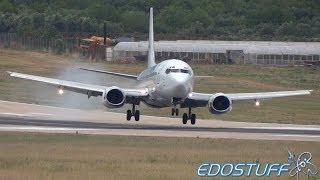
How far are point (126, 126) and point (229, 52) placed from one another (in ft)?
247

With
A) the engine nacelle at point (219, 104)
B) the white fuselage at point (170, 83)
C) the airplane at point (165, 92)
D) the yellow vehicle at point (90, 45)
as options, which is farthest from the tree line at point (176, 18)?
the engine nacelle at point (219, 104)

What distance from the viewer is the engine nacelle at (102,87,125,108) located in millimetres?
64250

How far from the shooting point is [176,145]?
51125mm

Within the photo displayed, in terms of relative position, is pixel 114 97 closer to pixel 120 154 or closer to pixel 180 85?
pixel 180 85

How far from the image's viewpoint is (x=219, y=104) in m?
65.4

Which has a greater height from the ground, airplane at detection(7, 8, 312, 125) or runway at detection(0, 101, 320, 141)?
airplane at detection(7, 8, 312, 125)

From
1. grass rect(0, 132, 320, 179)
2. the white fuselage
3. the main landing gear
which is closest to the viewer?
grass rect(0, 132, 320, 179)

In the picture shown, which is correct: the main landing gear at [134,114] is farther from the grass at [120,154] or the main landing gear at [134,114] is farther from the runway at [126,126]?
the grass at [120,154]

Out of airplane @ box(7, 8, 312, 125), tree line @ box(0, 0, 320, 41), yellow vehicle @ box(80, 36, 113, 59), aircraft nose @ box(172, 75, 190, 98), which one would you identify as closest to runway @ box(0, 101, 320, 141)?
airplane @ box(7, 8, 312, 125)

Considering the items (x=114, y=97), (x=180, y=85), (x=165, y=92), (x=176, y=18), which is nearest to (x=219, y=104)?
(x=165, y=92)

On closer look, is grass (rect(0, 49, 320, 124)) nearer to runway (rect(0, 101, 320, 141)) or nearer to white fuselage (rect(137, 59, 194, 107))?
runway (rect(0, 101, 320, 141))

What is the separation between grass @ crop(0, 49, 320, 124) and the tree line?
15.8 m

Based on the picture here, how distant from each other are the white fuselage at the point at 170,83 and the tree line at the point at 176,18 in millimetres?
82793

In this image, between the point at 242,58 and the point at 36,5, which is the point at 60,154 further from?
the point at 36,5
